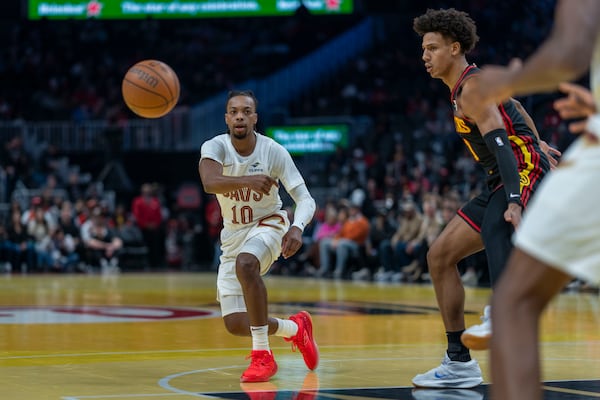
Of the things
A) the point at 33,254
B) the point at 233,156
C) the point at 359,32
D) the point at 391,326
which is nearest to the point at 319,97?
the point at 359,32

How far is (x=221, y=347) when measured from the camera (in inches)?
342

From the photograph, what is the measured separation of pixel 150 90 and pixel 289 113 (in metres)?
21.5

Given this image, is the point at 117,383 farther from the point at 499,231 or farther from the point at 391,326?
the point at 391,326

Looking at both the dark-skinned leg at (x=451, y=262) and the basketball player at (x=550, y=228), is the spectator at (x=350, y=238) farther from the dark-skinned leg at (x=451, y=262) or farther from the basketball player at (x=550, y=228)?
the basketball player at (x=550, y=228)

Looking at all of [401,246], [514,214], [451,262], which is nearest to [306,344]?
[451,262]

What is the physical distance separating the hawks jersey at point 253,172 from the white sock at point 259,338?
78cm

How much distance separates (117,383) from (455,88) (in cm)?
265

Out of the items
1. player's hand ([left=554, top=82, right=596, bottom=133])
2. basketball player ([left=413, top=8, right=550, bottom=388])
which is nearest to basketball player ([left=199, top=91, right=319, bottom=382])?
basketball player ([left=413, top=8, right=550, bottom=388])

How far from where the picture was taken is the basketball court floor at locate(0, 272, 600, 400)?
6.23 meters

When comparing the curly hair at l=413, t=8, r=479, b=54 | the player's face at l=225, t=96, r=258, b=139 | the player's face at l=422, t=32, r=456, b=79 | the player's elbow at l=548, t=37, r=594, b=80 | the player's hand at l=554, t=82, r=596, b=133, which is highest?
the curly hair at l=413, t=8, r=479, b=54

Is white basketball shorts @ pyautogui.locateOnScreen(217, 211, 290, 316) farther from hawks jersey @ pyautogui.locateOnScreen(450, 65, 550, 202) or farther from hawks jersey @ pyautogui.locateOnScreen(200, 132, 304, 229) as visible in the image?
hawks jersey @ pyautogui.locateOnScreen(450, 65, 550, 202)

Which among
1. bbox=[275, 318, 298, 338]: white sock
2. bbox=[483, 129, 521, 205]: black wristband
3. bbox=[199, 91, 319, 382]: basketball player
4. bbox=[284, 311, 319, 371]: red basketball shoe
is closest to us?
bbox=[483, 129, 521, 205]: black wristband

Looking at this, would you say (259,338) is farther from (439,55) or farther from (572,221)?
(572,221)

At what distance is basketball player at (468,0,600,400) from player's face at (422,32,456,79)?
9.43 feet
